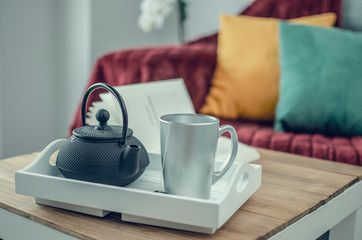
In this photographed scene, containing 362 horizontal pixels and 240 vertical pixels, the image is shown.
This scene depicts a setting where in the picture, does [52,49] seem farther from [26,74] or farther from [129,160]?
[129,160]

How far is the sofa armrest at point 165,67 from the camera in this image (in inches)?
68.8

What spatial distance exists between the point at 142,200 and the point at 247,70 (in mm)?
1133

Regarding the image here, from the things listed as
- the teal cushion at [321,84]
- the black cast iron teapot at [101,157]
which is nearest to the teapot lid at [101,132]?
the black cast iron teapot at [101,157]

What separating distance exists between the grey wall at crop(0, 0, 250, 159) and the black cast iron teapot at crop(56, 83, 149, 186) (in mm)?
1959

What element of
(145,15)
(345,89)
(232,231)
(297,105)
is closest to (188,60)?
(297,105)

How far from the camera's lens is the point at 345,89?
1472mm

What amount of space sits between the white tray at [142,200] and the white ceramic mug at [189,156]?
1.3 inches

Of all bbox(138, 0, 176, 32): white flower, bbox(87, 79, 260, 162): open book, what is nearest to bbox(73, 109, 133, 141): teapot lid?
bbox(87, 79, 260, 162): open book

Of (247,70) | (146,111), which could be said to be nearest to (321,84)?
(247,70)

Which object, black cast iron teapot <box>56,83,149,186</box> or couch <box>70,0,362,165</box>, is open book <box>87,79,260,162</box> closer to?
black cast iron teapot <box>56,83,149,186</box>

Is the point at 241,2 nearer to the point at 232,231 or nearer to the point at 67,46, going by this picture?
the point at 67,46

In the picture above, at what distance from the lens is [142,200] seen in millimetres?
642

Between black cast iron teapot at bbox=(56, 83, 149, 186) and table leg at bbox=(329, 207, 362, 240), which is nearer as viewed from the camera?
black cast iron teapot at bbox=(56, 83, 149, 186)

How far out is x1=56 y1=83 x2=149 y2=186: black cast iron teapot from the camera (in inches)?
26.0
